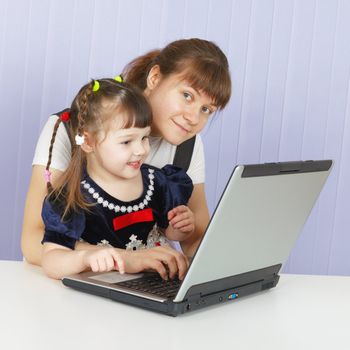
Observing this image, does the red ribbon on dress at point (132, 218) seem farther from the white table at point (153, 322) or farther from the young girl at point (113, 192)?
the white table at point (153, 322)

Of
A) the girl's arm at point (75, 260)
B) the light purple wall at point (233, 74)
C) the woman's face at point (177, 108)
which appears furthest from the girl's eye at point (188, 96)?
the light purple wall at point (233, 74)

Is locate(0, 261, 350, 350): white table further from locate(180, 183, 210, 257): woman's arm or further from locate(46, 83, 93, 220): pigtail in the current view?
locate(180, 183, 210, 257): woman's arm

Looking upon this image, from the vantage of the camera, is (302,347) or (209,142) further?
(209,142)

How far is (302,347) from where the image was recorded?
127 cm

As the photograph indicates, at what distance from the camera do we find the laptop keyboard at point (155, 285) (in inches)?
55.9

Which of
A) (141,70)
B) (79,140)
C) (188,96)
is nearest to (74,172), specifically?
(79,140)

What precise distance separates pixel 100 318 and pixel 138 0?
1.98 metres

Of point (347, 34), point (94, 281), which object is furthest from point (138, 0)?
point (94, 281)

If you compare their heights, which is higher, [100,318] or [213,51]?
[213,51]

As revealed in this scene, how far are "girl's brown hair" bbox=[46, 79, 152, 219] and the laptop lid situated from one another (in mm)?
426

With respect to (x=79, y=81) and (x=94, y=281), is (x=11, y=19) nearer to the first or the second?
(x=79, y=81)

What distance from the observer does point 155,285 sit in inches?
58.3

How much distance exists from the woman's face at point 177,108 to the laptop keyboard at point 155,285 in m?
0.56

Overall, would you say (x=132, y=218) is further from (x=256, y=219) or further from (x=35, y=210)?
(x=256, y=219)
